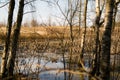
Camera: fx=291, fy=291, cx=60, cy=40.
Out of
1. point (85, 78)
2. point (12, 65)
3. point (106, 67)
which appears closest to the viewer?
point (106, 67)

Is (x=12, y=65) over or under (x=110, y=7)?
under

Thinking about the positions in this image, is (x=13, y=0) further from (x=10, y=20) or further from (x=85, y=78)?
(x=85, y=78)

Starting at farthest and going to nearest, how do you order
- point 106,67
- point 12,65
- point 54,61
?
point 54,61 → point 12,65 → point 106,67

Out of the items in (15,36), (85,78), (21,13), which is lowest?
(85,78)

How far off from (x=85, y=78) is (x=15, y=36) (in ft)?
12.8

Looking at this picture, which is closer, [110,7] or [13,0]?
[110,7]

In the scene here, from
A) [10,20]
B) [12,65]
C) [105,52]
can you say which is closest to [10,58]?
[12,65]

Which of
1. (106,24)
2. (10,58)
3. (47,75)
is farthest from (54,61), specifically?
(106,24)

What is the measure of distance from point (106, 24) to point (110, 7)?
0.36 meters

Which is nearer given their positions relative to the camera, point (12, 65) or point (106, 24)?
point (106, 24)

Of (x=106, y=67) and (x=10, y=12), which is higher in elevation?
(x=10, y=12)

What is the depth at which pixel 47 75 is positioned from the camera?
13.6 meters

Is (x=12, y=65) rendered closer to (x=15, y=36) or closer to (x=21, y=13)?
(x=15, y=36)

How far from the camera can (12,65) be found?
34.7 ft
